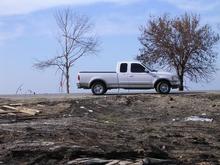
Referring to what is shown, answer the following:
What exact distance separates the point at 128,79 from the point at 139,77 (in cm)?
68

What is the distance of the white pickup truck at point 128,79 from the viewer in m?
36.8

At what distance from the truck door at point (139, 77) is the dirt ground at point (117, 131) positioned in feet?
12.2

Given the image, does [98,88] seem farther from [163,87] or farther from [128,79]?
[163,87]

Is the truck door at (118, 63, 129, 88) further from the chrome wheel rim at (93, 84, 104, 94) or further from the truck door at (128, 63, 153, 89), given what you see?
the chrome wheel rim at (93, 84, 104, 94)

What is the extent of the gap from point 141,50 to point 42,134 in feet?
140

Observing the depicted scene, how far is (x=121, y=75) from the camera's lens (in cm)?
3706

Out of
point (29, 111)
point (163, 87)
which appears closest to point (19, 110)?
point (29, 111)

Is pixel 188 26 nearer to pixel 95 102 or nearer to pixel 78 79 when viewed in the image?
pixel 78 79

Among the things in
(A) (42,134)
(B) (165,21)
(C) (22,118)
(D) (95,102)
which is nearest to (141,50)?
(B) (165,21)

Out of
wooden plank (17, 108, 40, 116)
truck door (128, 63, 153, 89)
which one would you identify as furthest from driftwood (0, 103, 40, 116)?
truck door (128, 63, 153, 89)

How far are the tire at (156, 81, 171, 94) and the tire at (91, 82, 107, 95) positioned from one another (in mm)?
3197

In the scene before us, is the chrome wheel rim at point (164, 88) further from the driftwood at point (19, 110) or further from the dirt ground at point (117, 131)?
the driftwood at point (19, 110)

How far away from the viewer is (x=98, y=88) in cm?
3675

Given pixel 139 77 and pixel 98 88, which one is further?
pixel 139 77
